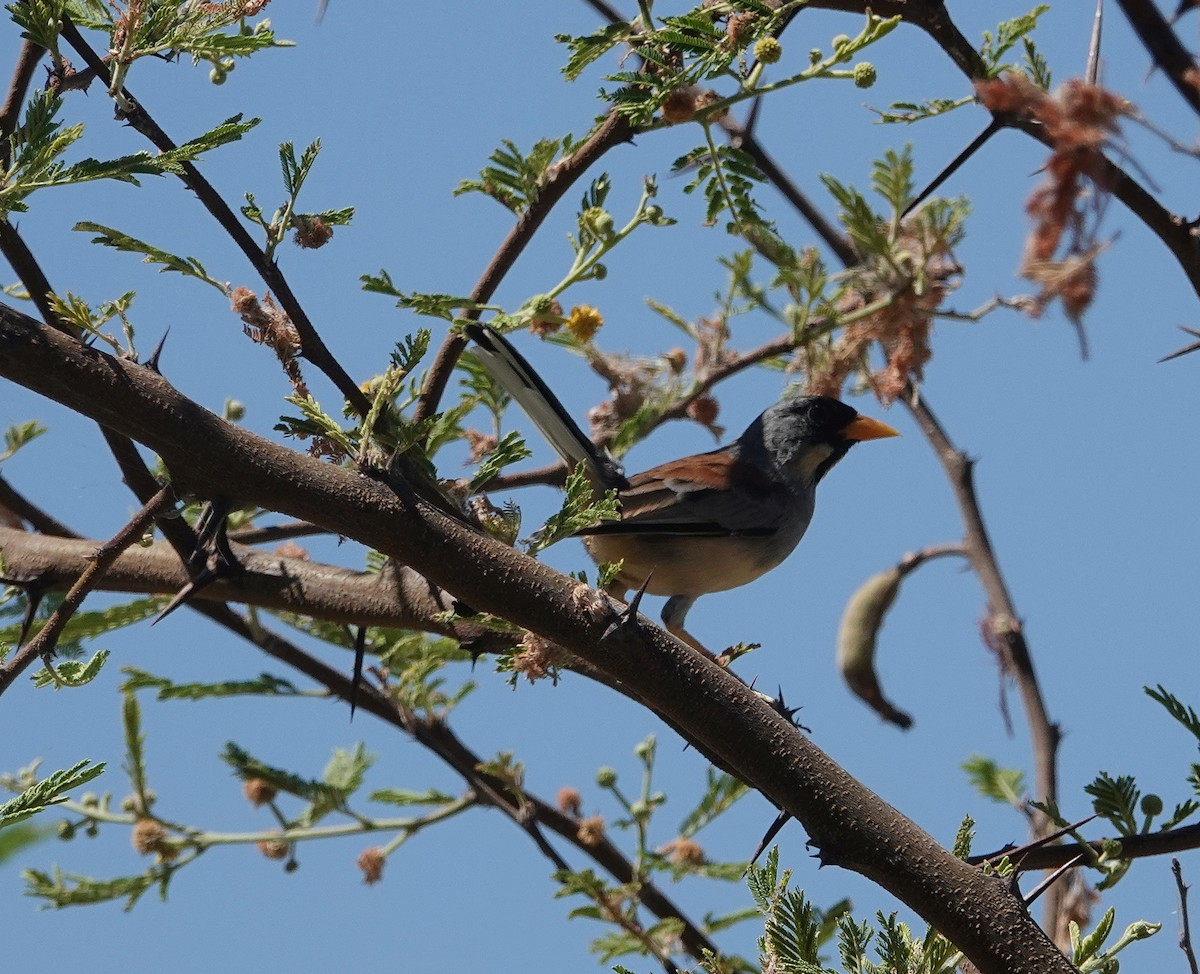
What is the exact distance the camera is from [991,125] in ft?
10.8

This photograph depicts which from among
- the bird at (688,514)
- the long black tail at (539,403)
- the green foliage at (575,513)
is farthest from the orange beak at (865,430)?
the green foliage at (575,513)

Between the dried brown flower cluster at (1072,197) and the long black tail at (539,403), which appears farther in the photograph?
the long black tail at (539,403)

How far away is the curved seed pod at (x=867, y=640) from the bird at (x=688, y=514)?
1.87 ft

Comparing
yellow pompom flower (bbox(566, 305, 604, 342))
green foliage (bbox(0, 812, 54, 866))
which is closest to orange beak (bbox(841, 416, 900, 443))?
yellow pompom flower (bbox(566, 305, 604, 342))

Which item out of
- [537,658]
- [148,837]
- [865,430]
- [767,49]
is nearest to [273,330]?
[537,658]

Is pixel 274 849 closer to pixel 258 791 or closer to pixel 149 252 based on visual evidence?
pixel 258 791

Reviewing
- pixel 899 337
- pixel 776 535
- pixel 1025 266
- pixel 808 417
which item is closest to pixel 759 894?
pixel 1025 266

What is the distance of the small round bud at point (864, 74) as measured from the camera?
3.43m

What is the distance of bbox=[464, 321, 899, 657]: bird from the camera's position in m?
5.08

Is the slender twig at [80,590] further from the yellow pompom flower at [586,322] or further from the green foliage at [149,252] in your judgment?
the yellow pompom flower at [586,322]

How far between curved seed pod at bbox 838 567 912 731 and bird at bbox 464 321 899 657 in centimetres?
57

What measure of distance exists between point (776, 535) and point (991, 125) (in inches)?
123

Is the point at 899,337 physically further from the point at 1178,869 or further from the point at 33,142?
the point at 33,142

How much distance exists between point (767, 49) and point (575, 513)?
4.21ft
